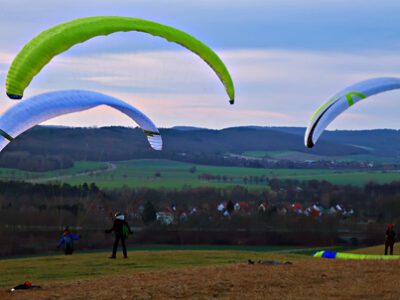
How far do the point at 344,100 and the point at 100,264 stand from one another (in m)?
9.33

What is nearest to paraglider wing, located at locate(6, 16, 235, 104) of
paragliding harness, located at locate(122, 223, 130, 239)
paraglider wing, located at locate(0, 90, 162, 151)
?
paraglider wing, located at locate(0, 90, 162, 151)

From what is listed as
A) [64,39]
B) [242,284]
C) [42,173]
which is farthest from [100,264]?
[42,173]

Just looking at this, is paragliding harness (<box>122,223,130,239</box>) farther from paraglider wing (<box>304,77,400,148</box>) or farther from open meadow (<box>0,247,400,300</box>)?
paraglider wing (<box>304,77,400,148</box>)

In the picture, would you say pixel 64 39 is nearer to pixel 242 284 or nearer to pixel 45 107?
pixel 45 107

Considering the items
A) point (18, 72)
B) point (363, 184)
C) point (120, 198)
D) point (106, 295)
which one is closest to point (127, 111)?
point (18, 72)

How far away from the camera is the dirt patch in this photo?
2544 cm

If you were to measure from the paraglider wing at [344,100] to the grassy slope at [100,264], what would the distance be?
5.25 meters

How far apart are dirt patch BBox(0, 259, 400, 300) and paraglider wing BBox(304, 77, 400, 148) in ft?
14.6

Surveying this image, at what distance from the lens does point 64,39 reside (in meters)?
27.2

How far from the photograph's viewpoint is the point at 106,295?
2517cm

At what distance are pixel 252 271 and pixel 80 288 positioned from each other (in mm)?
5380

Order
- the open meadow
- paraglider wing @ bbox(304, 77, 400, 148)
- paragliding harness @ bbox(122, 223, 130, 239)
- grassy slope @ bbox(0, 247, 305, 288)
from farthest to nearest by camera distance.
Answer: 1. paragliding harness @ bbox(122, 223, 130, 239)
2. paraglider wing @ bbox(304, 77, 400, 148)
3. grassy slope @ bbox(0, 247, 305, 288)
4. the open meadow

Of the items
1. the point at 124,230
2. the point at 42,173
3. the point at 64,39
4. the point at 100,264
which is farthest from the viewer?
the point at 42,173

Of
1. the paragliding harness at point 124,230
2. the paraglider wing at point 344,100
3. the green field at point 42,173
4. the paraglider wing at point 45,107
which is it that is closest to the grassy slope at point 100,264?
the paragliding harness at point 124,230
